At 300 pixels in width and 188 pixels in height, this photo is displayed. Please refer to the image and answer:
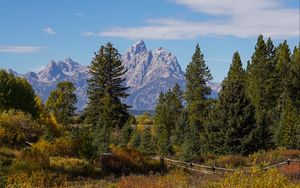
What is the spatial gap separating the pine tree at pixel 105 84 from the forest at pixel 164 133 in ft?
0.42

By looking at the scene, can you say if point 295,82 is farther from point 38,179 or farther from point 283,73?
point 38,179

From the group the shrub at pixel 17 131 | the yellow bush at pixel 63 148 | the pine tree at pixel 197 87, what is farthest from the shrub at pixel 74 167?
the pine tree at pixel 197 87

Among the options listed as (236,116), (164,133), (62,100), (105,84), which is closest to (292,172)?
(236,116)

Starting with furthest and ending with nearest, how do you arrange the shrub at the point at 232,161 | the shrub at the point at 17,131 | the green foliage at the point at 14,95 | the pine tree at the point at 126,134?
the pine tree at the point at 126,134 → the green foliage at the point at 14,95 → the shrub at the point at 232,161 → the shrub at the point at 17,131

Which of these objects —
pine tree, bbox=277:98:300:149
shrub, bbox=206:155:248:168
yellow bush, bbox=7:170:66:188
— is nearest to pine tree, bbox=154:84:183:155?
pine tree, bbox=277:98:300:149

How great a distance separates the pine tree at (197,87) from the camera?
61.7 meters

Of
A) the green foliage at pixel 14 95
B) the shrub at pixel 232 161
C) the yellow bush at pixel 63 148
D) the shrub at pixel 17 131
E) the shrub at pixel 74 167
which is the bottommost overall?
the shrub at pixel 232 161

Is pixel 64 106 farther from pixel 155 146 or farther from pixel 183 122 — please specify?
pixel 155 146

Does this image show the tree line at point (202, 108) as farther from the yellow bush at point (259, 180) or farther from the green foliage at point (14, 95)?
the yellow bush at point (259, 180)

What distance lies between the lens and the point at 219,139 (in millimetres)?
35594

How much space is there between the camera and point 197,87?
205ft

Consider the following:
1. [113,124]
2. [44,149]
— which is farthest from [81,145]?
[113,124]

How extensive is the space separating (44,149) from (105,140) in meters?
21.7

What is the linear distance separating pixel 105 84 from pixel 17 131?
30648mm
